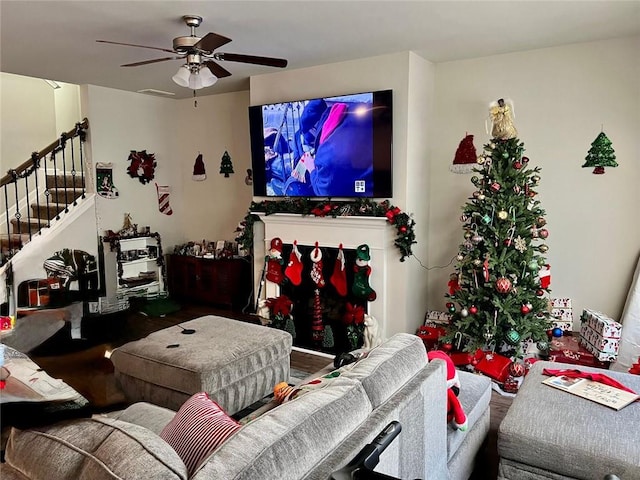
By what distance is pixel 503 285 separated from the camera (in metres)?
3.50

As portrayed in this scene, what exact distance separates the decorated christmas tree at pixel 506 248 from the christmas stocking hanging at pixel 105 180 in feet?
12.8

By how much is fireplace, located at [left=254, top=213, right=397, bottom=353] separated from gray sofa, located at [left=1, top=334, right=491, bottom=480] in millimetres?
2214

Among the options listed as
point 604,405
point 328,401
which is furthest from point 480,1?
point 328,401

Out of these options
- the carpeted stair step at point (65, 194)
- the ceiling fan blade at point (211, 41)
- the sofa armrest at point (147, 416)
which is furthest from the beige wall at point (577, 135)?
the carpeted stair step at point (65, 194)

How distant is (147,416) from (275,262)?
2.68 meters

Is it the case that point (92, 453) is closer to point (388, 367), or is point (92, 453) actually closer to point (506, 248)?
point (388, 367)

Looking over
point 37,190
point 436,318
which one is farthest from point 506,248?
point 37,190

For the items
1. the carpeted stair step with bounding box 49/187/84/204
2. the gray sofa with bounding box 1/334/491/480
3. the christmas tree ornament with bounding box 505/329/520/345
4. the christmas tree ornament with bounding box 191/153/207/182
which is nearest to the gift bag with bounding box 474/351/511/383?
the christmas tree ornament with bounding box 505/329/520/345

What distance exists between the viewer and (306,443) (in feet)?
4.07

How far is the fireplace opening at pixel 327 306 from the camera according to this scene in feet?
14.1

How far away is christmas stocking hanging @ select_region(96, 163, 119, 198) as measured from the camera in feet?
17.6

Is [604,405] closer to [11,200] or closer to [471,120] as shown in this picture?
[471,120]

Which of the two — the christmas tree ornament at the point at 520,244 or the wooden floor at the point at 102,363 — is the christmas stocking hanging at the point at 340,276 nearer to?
the wooden floor at the point at 102,363

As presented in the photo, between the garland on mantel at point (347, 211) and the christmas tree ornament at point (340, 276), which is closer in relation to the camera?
the garland on mantel at point (347, 211)
